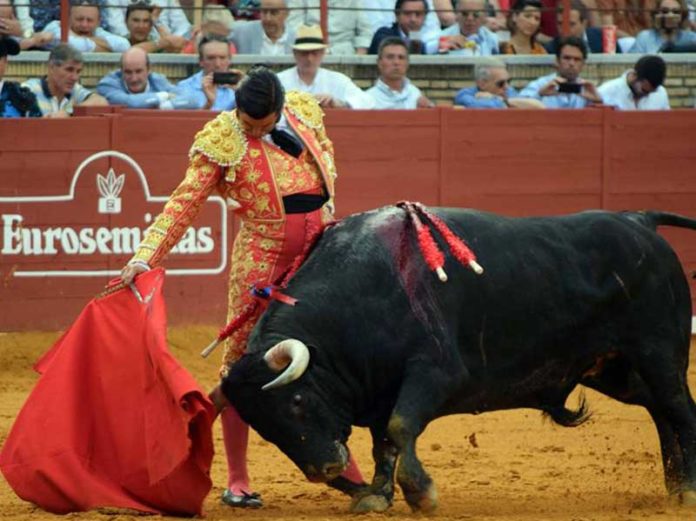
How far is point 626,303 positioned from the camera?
5516 millimetres

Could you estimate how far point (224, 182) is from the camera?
540 cm

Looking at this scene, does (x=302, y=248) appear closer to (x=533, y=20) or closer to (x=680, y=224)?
(x=680, y=224)

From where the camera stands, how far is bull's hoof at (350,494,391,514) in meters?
5.15

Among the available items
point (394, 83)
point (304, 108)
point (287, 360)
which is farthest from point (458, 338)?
point (394, 83)

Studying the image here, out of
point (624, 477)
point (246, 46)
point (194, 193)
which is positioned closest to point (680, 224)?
point (624, 477)

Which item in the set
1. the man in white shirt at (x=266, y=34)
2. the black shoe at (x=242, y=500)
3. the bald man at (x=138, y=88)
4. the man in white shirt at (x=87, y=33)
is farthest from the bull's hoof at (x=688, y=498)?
the man in white shirt at (x=87, y=33)

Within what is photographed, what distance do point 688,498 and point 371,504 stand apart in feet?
3.83

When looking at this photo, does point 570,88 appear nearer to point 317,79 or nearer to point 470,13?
point 470,13

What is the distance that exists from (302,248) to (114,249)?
408cm

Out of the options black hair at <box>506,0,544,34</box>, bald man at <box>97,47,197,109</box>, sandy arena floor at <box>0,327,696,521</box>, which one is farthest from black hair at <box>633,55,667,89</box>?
bald man at <box>97,47,197,109</box>

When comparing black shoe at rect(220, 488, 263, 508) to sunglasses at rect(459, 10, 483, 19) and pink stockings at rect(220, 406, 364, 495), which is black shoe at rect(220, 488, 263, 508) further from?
sunglasses at rect(459, 10, 483, 19)

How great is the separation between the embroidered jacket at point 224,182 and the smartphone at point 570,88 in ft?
17.5

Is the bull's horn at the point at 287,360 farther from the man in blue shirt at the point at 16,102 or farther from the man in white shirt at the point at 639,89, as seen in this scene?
the man in white shirt at the point at 639,89

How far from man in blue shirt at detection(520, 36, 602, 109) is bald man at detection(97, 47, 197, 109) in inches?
95.9
